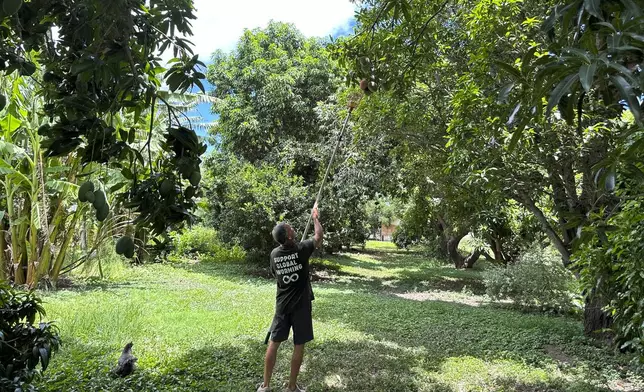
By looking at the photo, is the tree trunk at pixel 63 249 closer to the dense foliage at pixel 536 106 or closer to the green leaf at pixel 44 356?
the dense foliage at pixel 536 106

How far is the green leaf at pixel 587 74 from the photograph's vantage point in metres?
0.79

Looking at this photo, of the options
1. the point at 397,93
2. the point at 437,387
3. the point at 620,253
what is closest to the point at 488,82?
the point at 397,93

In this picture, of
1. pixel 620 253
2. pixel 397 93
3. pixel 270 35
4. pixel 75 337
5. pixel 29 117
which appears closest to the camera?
pixel 620 253

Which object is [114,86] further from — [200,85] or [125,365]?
[125,365]

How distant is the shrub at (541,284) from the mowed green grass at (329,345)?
0.59 metres

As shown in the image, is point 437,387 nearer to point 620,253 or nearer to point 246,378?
point 246,378

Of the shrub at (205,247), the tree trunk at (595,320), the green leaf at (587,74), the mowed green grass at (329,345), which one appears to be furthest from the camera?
the shrub at (205,247)

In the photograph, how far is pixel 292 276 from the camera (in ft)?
13.4

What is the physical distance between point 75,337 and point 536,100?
5682 millimetres

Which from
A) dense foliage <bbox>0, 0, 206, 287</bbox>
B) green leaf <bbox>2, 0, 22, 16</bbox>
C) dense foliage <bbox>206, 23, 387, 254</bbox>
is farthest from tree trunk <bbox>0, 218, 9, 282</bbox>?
green leaf <bbox>2, 0, 22, 16</bbox>

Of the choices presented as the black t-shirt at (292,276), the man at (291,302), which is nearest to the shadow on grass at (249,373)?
the man at (291,302)

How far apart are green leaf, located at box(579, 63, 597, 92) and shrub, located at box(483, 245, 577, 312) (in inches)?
349

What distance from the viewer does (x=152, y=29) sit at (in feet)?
5.59

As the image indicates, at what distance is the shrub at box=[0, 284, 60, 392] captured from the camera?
7.60ft
